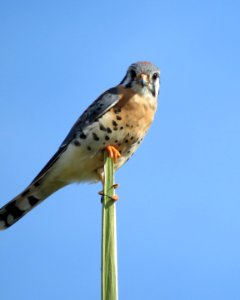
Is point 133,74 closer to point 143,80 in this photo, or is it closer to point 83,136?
point 143,80

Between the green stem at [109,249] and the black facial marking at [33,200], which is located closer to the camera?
the green stem at [109,249]

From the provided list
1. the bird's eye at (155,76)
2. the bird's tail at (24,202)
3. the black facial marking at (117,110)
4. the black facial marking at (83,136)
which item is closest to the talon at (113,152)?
the black facial marking at (83,136)

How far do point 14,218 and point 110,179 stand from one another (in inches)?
95.4

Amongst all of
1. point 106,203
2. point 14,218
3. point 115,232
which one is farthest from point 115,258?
point 14,218

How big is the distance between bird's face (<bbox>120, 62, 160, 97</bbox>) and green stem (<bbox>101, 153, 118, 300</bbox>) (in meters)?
2.71

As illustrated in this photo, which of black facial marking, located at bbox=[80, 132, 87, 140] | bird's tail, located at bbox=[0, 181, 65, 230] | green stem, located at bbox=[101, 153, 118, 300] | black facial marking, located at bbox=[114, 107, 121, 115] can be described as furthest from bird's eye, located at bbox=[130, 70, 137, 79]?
green stem, located at bbox=[101, 153, 118, 300]

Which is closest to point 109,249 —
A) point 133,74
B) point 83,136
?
point 83,136

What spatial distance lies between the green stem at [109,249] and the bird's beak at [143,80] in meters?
2.72

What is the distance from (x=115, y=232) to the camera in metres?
2.09

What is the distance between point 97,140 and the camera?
4.64 meters

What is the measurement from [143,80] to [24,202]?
1.51 meters

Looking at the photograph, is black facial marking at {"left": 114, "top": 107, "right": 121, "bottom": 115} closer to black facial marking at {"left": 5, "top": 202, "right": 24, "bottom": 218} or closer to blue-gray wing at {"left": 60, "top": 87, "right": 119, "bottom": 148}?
blue-gray wing at {"left": 60, "top": 87, "right": 119, "bottom": 148}

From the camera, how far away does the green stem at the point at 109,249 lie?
181cm

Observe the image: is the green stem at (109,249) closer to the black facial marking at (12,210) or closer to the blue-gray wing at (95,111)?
the blue-gray wing at (95,111)
